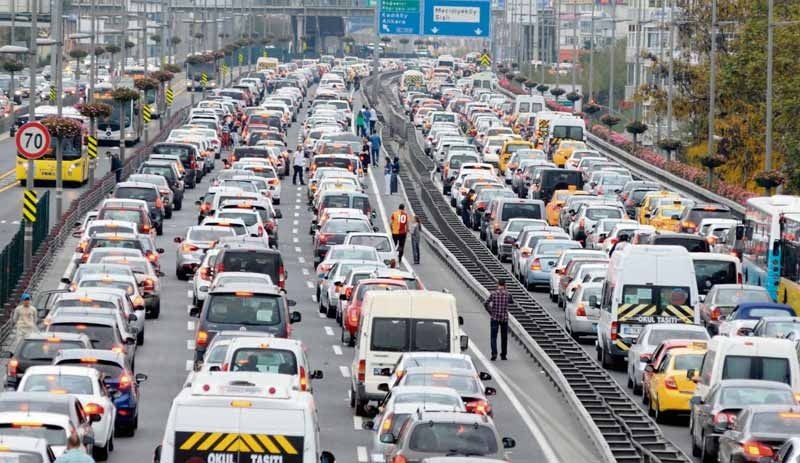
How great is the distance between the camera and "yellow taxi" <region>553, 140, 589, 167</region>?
8812 cm

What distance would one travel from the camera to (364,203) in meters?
64.9

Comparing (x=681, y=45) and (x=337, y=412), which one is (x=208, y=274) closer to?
(x=337, y=412)

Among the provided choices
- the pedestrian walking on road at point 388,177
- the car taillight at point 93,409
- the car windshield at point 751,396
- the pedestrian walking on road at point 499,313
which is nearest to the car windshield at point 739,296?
the pedestrian walking on road at point 499,313

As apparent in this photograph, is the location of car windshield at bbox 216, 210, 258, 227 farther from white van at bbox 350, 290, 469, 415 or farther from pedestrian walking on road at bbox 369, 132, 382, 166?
pedestrian walking on road at bbox 369, 132, 382, 166

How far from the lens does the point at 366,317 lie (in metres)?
35.7

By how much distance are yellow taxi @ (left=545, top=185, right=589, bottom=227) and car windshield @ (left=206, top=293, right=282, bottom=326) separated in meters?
32.4

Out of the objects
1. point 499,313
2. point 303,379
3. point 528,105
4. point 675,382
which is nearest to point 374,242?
point 499,313

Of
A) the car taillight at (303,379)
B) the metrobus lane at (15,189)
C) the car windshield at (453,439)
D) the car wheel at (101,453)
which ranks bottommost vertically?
the metrobus lane at (15,189)

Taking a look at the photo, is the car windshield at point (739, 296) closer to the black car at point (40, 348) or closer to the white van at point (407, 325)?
the white van at point (407, 325)

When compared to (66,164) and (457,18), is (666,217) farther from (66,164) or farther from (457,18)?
(457,18)

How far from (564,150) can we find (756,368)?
55804mm

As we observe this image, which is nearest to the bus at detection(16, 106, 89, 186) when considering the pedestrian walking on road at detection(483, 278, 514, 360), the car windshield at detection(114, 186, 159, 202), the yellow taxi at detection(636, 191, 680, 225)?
the car windshield at detection(114, 186, 159, 202)

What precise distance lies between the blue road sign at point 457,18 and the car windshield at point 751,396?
89979mm

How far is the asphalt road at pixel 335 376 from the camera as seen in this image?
3256cm
